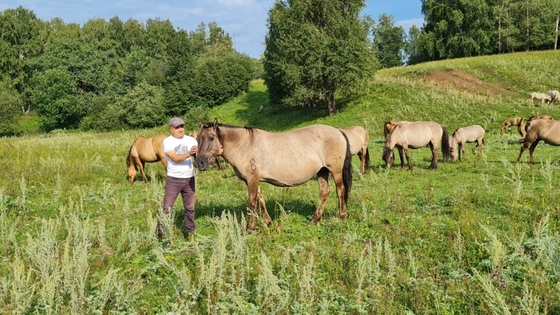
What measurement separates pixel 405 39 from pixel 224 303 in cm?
8785

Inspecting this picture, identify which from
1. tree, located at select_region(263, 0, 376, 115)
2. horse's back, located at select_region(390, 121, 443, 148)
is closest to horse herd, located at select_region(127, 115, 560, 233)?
horse's back, located at select_region(390, 121, 443, 148)

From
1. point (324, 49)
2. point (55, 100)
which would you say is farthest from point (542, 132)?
point (55, 100)

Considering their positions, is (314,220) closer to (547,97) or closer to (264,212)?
(264,212)

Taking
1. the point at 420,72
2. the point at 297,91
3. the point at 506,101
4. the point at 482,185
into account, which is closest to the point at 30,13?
the point at 297,91

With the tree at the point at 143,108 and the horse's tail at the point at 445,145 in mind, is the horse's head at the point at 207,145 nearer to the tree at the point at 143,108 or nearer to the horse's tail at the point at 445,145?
the horse's tail at the point at 445,145

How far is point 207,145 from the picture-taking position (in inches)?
271

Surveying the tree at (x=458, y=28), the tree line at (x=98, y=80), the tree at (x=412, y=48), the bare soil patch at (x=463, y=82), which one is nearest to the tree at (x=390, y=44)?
the tree at (x=412, y=48)

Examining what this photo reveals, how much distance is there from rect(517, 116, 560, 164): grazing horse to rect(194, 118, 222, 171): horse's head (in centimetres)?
1162

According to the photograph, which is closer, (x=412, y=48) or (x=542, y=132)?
(x=542, y=132)

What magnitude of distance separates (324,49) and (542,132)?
19.1 meters

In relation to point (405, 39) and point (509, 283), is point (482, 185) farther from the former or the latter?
point (405, 39)

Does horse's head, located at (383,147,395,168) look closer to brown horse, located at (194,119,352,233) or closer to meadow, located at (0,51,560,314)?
meadow, located at (0,51,560,314)

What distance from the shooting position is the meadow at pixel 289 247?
14.4 feet

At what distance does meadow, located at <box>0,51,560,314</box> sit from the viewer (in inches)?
173
